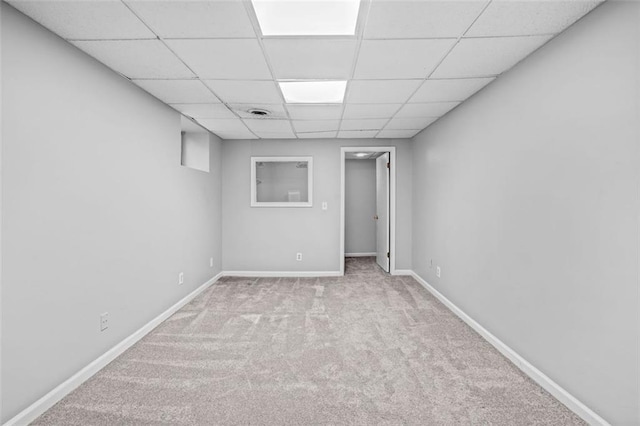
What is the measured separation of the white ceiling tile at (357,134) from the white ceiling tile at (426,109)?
81 cm

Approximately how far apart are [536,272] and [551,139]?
0.92m

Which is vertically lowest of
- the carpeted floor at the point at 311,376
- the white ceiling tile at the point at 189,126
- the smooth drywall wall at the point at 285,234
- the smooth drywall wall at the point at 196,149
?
the carpeted floor at the point at 311,376

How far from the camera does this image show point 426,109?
3.17 metres

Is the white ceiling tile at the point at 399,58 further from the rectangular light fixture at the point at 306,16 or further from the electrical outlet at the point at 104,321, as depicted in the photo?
the electrical outlet at the point at 104,321

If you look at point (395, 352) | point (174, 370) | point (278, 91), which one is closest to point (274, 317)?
point (174, 370)

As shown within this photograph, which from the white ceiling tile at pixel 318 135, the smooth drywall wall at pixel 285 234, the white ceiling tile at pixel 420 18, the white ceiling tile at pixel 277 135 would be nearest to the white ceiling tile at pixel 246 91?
the white ceiling tile at pixel 420 18

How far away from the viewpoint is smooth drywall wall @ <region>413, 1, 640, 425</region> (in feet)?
4.52

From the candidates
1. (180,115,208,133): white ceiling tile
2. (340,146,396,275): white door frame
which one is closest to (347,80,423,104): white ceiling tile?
(340,146,396,275): white door frame

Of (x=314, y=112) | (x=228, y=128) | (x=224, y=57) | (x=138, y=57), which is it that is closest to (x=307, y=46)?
(x=224, y=57)

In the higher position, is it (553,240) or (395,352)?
(553,240)

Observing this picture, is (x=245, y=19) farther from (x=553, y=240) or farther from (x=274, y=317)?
(x=274, y=317)

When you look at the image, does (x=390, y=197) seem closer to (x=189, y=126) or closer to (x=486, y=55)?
(x=486, y=55)

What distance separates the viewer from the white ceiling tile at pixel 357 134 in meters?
4.14

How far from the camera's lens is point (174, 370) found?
6.75ft
